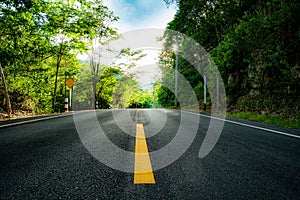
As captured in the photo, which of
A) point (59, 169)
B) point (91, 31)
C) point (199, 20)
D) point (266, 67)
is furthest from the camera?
point (199, 20)

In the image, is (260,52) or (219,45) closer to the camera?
(260,52)

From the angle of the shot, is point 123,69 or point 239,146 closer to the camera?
point 239,146

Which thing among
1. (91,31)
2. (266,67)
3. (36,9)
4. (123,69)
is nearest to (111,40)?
(123,69)

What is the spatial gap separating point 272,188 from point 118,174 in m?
1.19

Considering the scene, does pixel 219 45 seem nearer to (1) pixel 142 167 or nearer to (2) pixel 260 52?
(2) pixel 260 52

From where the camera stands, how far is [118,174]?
5.12ft

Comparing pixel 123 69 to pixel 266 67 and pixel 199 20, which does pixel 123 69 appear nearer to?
pixel 199 20

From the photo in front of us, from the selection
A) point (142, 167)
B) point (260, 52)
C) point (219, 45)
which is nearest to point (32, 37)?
point (219, 45)

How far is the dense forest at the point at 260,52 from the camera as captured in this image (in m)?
7.86

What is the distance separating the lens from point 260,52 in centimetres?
941

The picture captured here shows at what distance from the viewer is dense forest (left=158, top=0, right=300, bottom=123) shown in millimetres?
7859

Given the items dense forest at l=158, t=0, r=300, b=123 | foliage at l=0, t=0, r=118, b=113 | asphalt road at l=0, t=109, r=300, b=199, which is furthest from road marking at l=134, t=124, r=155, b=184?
foliage at l=0, t=0, r=118, b=113

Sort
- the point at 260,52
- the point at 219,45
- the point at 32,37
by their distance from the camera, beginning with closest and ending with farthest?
the point at 260,52
the point at 32,37
the point at 219,45

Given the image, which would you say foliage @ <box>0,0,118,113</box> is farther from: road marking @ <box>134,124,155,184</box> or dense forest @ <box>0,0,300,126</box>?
road marking @ <box>134,124,155,184</box>
